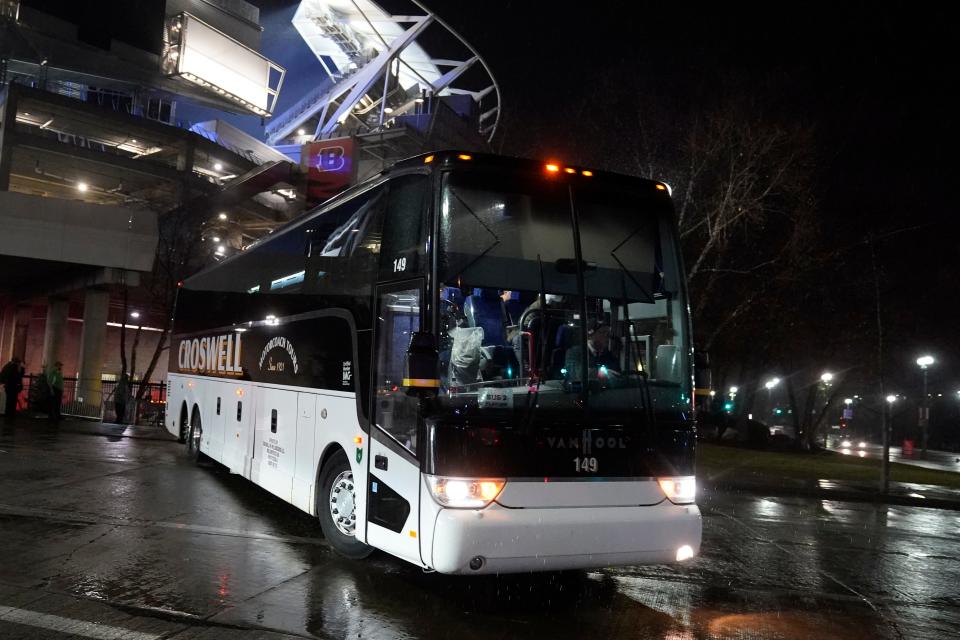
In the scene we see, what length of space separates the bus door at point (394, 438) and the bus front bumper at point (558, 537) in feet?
1.60

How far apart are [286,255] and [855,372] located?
116 feet

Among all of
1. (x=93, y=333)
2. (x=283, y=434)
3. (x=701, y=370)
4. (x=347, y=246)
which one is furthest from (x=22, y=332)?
(x=701, y=370)

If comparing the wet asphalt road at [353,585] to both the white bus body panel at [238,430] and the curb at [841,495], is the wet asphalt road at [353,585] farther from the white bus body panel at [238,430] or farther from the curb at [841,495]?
the curb at [841,495]

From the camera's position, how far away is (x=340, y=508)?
7.37 m

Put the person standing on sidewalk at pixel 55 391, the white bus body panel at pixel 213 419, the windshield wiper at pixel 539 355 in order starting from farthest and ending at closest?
the person standing on sidewalk at pixel 55 391
the white bus body panel at pixel 213 419
the windshield wiper at pixel 539 355

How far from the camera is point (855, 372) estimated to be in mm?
37094

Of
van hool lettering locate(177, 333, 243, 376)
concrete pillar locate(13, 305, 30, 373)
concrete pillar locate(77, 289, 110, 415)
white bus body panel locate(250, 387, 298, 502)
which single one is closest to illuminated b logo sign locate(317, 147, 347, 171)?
concrete pillar locate(13, 305, 30, 373)

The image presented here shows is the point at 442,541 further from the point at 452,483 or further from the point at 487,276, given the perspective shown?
the point at 487,276

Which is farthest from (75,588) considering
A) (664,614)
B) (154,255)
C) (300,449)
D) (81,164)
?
(81,164)

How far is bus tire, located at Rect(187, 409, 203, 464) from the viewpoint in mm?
13758

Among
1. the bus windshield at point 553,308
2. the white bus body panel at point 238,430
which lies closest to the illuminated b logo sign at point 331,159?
the white bus body panel at point 238,430

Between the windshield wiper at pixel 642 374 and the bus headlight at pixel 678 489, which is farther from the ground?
the windshield wiper at pixel 642 374

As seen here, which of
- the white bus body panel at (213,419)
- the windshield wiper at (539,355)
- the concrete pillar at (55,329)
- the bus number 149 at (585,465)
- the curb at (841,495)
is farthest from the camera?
the concrete pillar at (55,329)

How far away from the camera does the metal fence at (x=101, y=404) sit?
23906 mm
